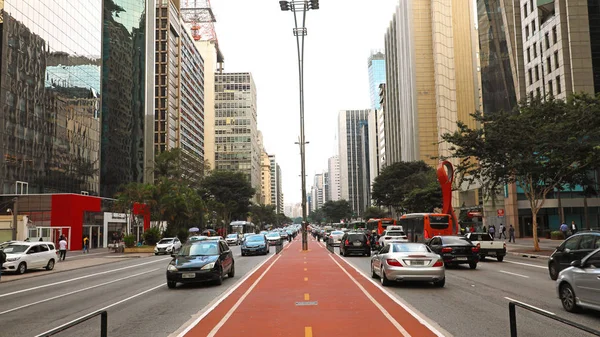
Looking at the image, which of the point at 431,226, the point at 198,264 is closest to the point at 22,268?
the point at 198,264

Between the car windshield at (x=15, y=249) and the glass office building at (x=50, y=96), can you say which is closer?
the car windshield at (x=15, y=249)

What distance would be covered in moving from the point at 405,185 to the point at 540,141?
44.5 metres

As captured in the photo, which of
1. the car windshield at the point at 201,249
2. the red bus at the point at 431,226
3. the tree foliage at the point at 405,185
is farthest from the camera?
the tree foliage at the point at 405,185

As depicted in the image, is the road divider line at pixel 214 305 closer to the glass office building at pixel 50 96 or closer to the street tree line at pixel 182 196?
the street tree line at pixel 182 196

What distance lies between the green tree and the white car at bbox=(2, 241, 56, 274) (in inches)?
1034

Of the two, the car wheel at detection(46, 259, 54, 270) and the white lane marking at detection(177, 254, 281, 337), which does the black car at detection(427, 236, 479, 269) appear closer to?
the white lane marking at detection(177, 254, 281, 337)

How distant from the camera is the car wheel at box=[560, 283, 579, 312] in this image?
10188 mm

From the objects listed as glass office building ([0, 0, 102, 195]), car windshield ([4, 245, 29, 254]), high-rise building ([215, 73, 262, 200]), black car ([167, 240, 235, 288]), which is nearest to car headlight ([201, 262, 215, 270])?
black car ([167, 240, 235, 288])

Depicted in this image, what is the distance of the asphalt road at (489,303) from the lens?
8.92 metres

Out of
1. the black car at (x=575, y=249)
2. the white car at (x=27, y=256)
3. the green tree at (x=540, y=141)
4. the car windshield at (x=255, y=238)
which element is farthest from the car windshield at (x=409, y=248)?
the car windshield at (x=255, y=238)

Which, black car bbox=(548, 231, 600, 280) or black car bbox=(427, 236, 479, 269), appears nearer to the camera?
black car bbox=(548, 231, 600, 280)

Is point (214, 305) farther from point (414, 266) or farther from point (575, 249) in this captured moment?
point (575, 249)

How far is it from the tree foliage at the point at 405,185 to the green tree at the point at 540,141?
29197 mm

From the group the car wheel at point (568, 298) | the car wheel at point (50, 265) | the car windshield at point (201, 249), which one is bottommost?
the car wheel at point (50, 265)
